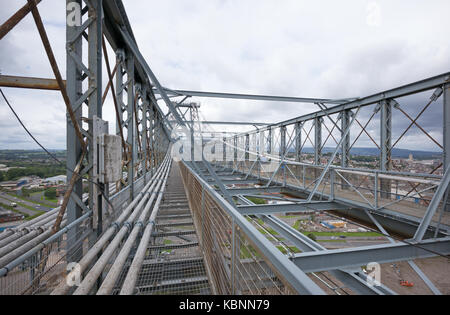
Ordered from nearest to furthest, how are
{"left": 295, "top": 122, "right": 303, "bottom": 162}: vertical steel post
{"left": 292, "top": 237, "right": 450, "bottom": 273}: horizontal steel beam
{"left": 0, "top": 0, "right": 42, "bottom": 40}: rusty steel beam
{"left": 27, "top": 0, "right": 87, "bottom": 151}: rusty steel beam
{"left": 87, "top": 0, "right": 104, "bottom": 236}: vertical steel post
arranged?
{"left": 0, "top": 0, "right": 42, "bottom": 40}: rusty steel beam < {"left": 27, "top": 0, "right": 87, "bottom": 151}: rusty steel beam < {"left": 87, "top": 0, "right": 104, "bottom": 236}: vertical steel post < {"left": 292, "top": 237, "right": 450, "bottom": 273}: horizontal steel beam < {"left": 295, "top": 122, "right": 303, "bottom": 162}: vertical steel post

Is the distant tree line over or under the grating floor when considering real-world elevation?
over

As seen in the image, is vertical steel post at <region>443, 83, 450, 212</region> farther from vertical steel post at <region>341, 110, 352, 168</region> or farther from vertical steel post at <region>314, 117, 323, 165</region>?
vertical steel post at <region>314, 117, 323, 165</region>

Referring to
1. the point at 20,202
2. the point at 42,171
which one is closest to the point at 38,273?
the point at 20,202

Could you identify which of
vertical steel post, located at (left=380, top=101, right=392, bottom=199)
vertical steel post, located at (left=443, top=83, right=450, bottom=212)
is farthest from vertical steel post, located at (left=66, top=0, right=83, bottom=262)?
vertical steel post, located at (left=380, top=101, right=392, bottom=199)

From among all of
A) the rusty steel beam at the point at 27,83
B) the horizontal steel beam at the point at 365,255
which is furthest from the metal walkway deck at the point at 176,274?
the rusty steel beam at the point at 27,83
